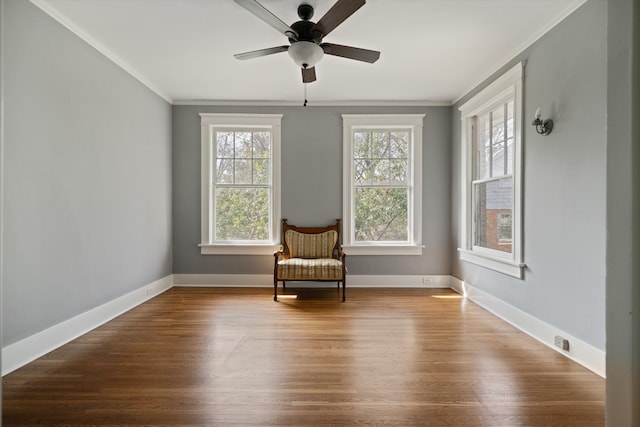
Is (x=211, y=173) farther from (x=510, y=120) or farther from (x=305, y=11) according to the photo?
(x=510, y=120)

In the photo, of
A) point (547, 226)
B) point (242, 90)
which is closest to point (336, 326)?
point (547, 226)

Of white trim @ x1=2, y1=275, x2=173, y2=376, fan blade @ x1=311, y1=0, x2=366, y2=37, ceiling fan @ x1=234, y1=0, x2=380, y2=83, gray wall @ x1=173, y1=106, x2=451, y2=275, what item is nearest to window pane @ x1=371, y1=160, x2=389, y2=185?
gray wall @ x1=173, y1=106, x2=451, y2=275

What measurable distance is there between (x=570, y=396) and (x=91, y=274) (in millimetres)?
3739

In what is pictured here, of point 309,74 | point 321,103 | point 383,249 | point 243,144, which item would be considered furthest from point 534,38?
point 243,144

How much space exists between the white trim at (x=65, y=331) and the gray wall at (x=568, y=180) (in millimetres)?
3893

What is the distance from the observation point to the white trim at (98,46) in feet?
8.68

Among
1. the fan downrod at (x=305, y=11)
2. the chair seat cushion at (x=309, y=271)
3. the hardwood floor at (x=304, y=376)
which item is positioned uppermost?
the fan downrod at (x=305, y=11)

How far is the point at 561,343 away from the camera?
8.74ft

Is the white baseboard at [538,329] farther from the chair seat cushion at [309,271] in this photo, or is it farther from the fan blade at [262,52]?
the fan blade at [262,52]

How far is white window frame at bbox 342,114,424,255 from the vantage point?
4.92 meters

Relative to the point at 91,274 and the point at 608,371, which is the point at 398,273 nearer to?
the point at 91,274

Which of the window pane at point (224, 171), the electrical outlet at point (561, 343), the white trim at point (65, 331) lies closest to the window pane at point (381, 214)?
the window pane at point (224, 171)

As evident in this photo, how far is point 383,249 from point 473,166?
1.59 meters

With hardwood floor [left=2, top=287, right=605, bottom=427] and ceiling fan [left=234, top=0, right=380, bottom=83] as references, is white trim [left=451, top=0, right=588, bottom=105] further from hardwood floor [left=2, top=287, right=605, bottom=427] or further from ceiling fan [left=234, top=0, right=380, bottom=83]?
hardwood floor [left=2, top=287, right=605, bottom=427]
